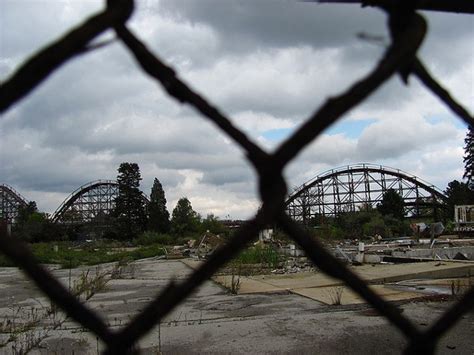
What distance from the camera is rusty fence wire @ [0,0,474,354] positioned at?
2.06 ft

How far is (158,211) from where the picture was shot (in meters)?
58.3

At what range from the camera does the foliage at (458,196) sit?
47.8 m

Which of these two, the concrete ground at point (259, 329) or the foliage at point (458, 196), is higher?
the foliage at point (458, 196)

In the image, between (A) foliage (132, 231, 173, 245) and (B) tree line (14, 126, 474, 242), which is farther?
(B) tree line (14, 126, 474, 242)

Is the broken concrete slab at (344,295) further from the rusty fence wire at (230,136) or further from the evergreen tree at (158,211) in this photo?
the evergreen tree at (158,211)

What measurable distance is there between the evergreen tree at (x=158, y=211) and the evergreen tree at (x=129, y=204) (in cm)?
125

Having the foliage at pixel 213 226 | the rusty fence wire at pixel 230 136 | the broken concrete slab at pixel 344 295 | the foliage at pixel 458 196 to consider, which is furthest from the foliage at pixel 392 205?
the rusty fence wire at pixel 230 136

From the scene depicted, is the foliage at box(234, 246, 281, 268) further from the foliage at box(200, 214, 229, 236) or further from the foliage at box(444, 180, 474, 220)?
the foliage at box(444, 180, 474, 220)

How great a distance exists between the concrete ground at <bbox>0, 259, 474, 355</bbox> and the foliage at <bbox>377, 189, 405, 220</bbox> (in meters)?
44.6

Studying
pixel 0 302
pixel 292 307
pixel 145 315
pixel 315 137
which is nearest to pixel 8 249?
pixel 145 315

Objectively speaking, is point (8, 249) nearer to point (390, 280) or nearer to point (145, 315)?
point (145, 315)

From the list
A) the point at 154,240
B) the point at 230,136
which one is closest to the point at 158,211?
the point at 154,240

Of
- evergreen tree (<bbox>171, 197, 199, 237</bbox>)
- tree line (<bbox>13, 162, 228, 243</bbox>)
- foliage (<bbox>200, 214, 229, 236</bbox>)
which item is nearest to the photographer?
foliage (<bbox>200, 214, 229, 236</bbox>)

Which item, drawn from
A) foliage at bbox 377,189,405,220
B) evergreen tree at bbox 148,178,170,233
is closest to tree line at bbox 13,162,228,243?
evergreen tree at bbox 148,178,170,233
